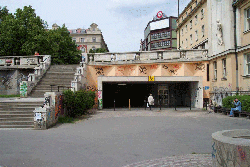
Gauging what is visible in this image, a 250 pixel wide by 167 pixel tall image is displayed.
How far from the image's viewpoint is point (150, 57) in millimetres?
23500

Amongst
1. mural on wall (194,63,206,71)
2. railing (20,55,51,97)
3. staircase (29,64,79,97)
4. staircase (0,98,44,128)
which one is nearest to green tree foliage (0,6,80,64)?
railing (20,55,51,97)

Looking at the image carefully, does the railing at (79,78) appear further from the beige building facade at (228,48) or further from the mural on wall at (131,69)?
the beige building facade at (228,48)

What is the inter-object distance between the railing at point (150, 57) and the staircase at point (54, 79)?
269 cm

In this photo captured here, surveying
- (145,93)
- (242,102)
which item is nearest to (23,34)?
(145,93)

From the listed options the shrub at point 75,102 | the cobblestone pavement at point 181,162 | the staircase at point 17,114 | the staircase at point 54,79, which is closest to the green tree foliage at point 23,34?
the staircase at point 54,79

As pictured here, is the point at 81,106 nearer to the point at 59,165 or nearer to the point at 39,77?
the point at 39,77

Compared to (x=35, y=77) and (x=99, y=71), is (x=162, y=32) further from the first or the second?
(x=35, y=77)

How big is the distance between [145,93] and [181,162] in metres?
24.9

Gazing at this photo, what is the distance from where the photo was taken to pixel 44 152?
22.5 feet

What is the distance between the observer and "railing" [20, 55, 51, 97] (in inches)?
717

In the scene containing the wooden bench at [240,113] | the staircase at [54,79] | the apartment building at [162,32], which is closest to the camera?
→ the wooden bench at [240,113]

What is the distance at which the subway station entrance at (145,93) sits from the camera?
28.5m

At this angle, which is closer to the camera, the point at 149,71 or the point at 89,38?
the point at 149,71

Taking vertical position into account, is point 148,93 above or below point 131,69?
below
